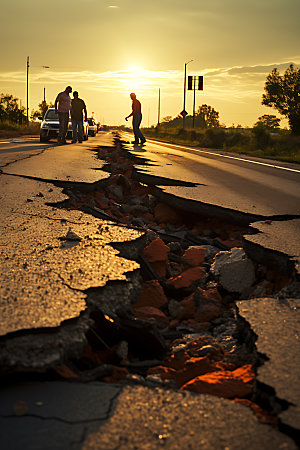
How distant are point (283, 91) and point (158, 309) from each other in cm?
6599

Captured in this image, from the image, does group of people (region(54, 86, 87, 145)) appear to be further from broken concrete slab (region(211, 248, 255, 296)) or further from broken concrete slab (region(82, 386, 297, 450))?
broken concrete slab (region(82, 386, 297, 450))

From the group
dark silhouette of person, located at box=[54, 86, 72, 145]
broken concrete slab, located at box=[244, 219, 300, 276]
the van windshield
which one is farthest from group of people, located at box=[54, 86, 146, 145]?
broken concrete slab, located at box=[244, 219, 300, 276]

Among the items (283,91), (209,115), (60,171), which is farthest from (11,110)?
(209,115)

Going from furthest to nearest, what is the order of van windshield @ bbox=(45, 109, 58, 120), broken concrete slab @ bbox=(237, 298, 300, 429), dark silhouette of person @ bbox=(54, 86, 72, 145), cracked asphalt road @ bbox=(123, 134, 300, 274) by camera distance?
van windshield @ bbox=(45, 109, 58, 120)
dark silhouette of person @ bbox=(54, 86, 72, 145)
cracked asphalt road @ bbox=(123, 134, 300, 274)
broken concrete slab @ bbox=(237, 298, 300, 429)

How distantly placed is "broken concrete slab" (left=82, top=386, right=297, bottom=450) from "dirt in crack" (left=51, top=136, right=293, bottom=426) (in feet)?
0.37

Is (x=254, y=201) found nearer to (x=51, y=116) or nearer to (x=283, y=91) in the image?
(x=51, y=116)

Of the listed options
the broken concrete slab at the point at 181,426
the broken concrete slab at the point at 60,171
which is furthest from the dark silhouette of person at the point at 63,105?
the broken concrete slab at the point at 181,426

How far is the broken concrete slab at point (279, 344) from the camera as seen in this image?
154 cm

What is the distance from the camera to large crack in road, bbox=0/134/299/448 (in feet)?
5.65

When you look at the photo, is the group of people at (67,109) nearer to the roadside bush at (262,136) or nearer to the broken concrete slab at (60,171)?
the broken concrete slab at (60,171)

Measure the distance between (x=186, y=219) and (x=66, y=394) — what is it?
391cm

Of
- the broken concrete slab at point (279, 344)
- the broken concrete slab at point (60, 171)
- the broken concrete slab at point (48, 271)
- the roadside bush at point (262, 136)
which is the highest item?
the roadside bush at point (262, 136)

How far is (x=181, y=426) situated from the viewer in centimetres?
139

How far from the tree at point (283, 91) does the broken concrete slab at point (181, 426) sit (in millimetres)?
A: 65053
